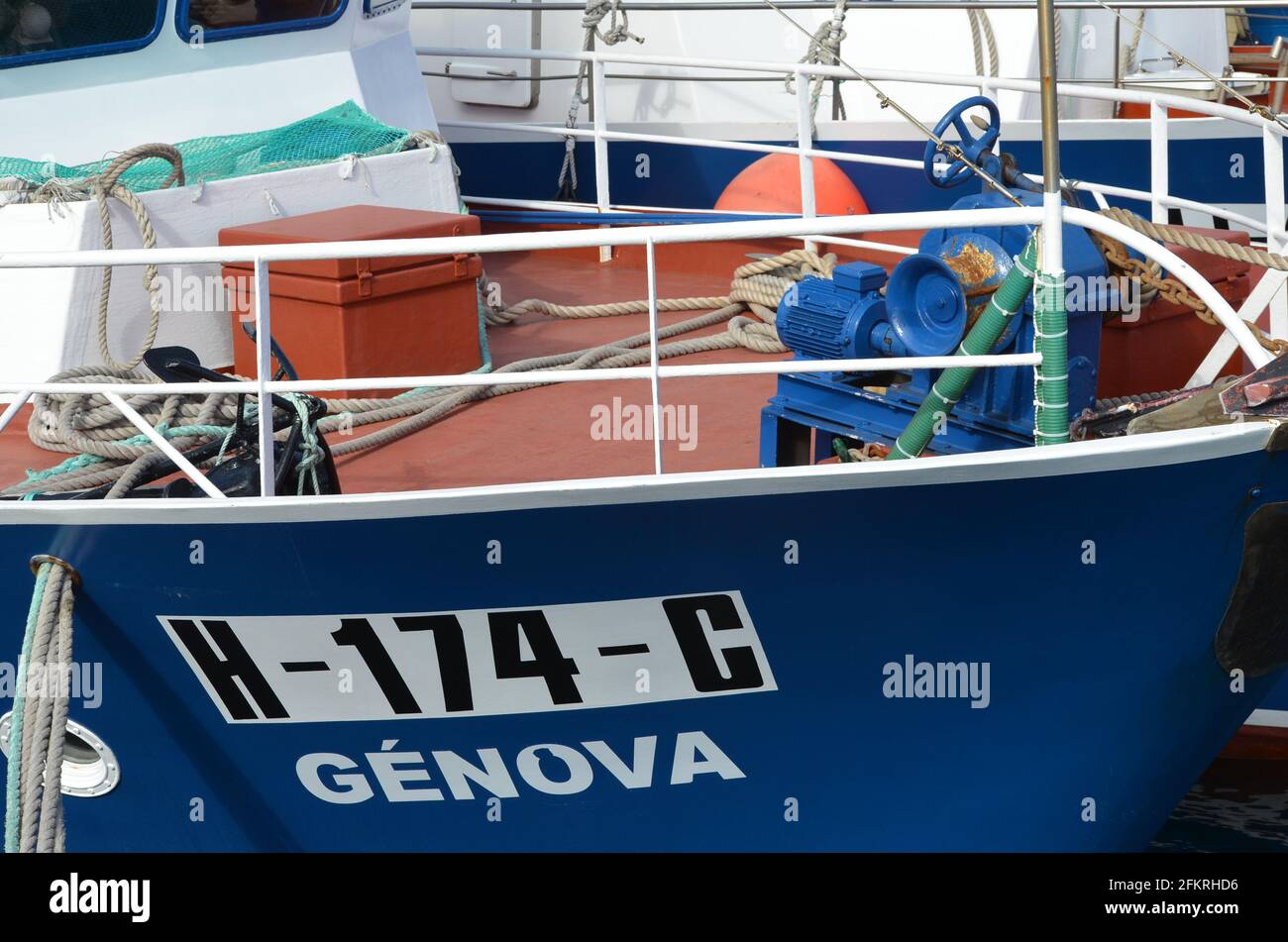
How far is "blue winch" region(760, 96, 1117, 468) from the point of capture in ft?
13.0

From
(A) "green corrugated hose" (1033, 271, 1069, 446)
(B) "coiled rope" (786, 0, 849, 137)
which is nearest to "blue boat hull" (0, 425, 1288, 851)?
(A) "green corrugated hose" (1033, 271, 1069, 446)

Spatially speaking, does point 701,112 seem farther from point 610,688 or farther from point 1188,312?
point 610,688

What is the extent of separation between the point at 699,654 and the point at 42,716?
5.33 feet

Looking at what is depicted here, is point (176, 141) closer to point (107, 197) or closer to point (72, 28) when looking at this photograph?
point (72, 28)

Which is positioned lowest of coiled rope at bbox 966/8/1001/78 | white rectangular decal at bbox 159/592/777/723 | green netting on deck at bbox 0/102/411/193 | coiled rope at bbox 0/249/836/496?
white rectangular decal at bbox 159/592/777/723

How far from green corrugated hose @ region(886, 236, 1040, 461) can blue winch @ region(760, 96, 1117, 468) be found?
4.5 inches

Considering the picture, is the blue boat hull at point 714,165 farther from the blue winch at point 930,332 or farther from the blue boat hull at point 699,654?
the blue boat hull at point 699,654

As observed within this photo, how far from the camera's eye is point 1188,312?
183 inches

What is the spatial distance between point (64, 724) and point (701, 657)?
1583 mm

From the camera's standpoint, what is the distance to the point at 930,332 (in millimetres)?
4027

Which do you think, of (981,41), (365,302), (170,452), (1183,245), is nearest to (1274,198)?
(1183,245)

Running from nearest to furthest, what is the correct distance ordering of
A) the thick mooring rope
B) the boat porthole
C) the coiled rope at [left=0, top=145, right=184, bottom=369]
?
1. the thick mooring rope
2. the boat porthole
3. the coiled rope at [left=0, top=145, right=184, bottom=369]

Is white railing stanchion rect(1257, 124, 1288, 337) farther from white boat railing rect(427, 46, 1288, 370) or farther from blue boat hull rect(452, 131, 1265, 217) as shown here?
blue boat hull rect(452, 131, 1265, 217)

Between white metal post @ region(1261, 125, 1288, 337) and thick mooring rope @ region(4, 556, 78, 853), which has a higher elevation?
white metal post @ region(1261, 125, 1288, 337)
